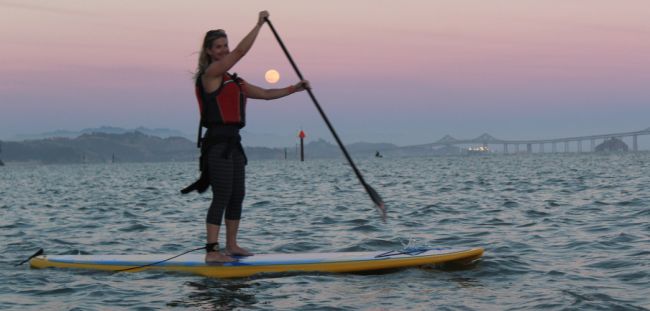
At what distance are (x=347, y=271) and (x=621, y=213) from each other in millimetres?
8191

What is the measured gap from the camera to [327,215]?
15203mm

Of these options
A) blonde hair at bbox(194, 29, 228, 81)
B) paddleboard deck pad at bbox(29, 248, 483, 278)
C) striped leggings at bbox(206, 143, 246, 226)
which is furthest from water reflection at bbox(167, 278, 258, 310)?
blonde hair at bbox(194, 29, 228, 81)

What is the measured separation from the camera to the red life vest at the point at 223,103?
22.9 ft

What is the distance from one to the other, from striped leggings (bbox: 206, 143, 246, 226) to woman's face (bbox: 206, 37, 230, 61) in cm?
84

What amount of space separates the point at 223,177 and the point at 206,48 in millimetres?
1226

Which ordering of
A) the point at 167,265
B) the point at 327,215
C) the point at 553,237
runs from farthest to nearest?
the point at 327,215
the point at 553,237
the point at 167,265

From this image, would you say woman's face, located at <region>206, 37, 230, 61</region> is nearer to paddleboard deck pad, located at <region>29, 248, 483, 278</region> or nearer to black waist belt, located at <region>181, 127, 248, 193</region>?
black waist belt, located at <region>181, 127, 248, 193</region>

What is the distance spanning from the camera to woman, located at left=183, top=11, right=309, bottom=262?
22.7 feet

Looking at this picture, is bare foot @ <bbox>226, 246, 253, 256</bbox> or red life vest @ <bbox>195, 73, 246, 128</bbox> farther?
bare foot @ <bbox>226, 246, 253, 256</bbox>

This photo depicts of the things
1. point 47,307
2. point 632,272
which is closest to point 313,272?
point 47,307

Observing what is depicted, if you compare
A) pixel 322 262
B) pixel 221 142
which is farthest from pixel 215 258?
pixel 221 142

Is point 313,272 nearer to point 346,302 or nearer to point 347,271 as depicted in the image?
point 347,271

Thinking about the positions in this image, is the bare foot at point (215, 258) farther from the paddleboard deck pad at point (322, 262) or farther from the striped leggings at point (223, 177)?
the striped leggings at point (223, 177)

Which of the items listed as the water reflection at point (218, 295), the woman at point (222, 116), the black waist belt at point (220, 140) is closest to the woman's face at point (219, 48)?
the woman at point (222, 116)
